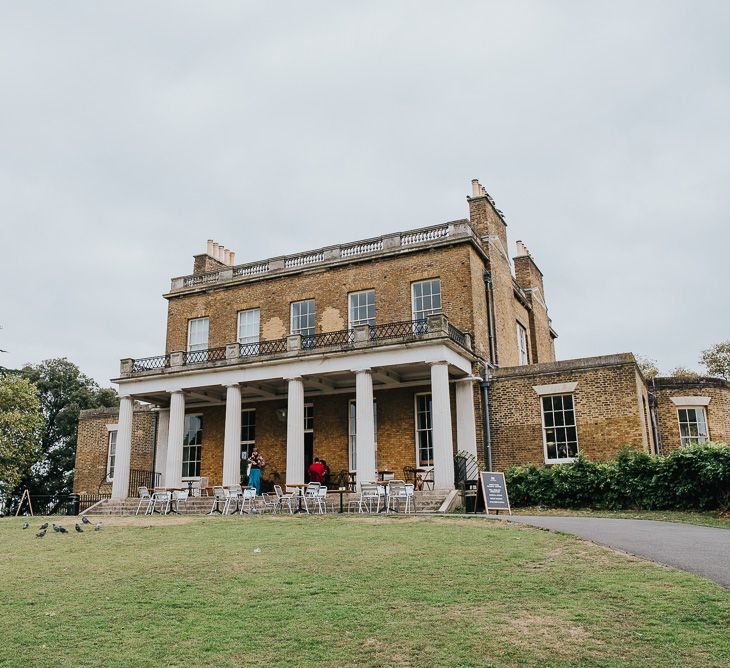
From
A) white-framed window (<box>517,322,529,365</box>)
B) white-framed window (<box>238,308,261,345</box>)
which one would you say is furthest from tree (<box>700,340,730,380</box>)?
white-framed window (<box>238,308,261,345</box>)

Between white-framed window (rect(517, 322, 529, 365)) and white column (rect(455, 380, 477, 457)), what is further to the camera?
white-framed window (rect(517, 322, 529, 365))

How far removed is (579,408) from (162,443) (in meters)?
16.4

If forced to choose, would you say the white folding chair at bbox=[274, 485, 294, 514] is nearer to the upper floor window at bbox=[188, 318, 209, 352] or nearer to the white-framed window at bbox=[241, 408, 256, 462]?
the white-framed window at bbox=[241, 408, 256, 462]

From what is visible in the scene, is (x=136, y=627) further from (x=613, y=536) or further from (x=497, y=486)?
(x=497, y=486)

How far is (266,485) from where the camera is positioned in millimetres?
26391

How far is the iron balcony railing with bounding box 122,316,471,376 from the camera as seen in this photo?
74.1 ft

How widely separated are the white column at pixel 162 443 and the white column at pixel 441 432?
12362mm

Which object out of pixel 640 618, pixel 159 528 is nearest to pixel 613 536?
pixel 640 618

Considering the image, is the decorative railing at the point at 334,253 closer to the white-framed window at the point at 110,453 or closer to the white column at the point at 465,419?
the white column at the point at 465,419

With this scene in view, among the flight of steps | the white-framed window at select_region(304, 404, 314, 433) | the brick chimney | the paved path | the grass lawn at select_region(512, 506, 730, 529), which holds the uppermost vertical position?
the brick chimney

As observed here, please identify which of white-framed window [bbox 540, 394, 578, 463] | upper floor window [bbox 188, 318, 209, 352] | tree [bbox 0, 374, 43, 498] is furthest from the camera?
tree [bbox 0, 374, 43, 498]

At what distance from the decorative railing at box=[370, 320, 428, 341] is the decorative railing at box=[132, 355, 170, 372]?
8.12 m

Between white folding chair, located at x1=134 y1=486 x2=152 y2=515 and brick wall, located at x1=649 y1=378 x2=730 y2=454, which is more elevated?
brick wall, located at x1=649 y1=378 x2=730 y2=454

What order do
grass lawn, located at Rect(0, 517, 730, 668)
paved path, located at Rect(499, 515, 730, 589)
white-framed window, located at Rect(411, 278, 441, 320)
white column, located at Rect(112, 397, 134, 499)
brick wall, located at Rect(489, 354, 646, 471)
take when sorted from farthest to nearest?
white column, located at Rect(112, 397, 134, 499) → white-framed window, located at Rect(411, 278, 441, 320) → brick wall, located at Rect(489, 354, 646, 471) → paved path, located at Rect(499, 515, 730, 589) → grass lawn, located at Rect(0, 517, 730, 668)
